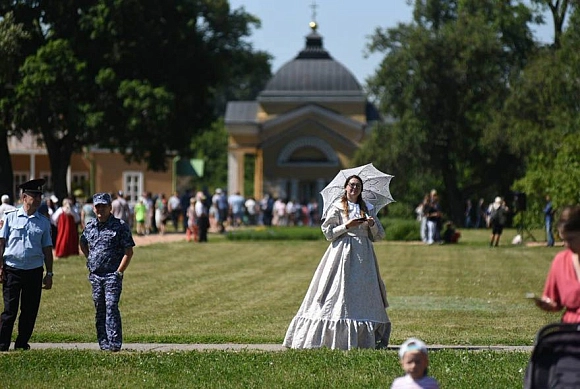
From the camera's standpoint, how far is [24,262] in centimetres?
1436

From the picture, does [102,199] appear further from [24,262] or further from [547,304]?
[547,304]

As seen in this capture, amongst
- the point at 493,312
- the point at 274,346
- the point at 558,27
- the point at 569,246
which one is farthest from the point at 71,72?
the point at 569,246

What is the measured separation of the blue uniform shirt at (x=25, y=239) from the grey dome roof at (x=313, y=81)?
74.0 meters

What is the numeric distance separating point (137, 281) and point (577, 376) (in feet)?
63.7

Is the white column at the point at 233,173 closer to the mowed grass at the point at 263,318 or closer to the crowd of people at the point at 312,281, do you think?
the mowed grass at the point at 263,318

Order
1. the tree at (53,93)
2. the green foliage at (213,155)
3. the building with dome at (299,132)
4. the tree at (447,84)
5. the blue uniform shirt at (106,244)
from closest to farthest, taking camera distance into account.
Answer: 1. the blue uniform shirt at (106,244)
2. the tree at (53,93)
3. the tree at (447,84)
4. the building with dome at (299,132)
5. the green foliage at (213,155)

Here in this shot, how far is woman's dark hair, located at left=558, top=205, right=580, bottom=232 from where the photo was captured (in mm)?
8930

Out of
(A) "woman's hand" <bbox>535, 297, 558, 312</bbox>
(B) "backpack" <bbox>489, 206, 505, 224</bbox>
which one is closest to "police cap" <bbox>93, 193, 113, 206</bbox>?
(A) "woman's hand" <bbox>535, 297, 558, 312</bbox>

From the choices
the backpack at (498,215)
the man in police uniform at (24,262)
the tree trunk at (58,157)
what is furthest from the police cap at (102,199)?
the tree trunk at (58,157)

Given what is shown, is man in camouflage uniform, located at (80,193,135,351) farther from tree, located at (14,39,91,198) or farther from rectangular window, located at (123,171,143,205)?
rectangular window, located at (123,171,143,205)

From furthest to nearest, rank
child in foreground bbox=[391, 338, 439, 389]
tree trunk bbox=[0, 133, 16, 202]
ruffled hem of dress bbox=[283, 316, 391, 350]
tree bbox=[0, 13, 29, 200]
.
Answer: tree trunk bbox=[0, 133, 16, 202]
tree bbox=[0, 13, 29, 200]
ruffled hem of dress bbox=[283, 316, 391, 350]
child in foreground bbox=[391, 338, 439, 389]

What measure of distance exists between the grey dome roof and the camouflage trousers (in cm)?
7434

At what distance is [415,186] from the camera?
71.7 metres

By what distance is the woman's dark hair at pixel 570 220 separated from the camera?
8930mm
